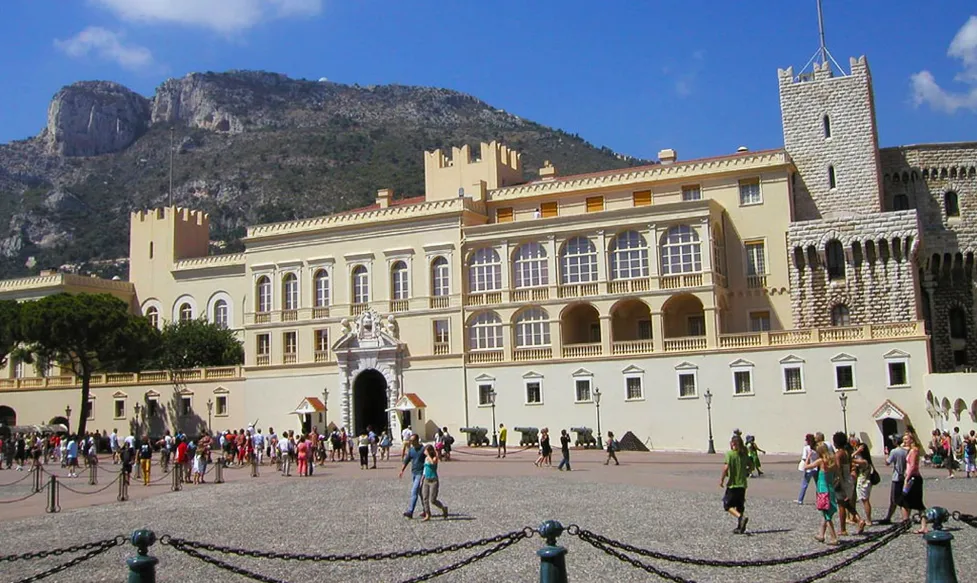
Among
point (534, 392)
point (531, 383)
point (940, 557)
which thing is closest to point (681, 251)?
point (531, 383)

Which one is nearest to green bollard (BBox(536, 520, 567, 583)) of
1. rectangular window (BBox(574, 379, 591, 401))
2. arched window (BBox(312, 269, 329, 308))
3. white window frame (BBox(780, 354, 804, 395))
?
white window frame (BBox(780, 354, 804, 395))

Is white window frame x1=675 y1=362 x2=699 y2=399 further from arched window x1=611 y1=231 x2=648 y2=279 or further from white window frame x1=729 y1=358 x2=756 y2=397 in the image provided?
arched window x1=611 y1=231 x2=648 y2=279

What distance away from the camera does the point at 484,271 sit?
48.9m

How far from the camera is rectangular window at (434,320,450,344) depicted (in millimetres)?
49406

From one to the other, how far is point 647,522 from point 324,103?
17008 cm

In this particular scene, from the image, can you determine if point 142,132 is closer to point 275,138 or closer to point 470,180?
point 275,138

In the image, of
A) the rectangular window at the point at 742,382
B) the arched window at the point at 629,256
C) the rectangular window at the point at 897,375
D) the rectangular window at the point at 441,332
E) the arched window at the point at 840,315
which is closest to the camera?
the rectangular window at the point at 897,375

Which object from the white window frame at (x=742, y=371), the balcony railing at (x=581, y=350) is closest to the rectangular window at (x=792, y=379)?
the white window frame at (x=742, y=371)

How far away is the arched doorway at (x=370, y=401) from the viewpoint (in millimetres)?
50344

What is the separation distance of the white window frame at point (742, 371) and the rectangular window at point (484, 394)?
1189cm

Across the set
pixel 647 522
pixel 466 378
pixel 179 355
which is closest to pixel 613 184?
pixel 466 378

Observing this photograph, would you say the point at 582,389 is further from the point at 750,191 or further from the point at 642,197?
the point at 750,191

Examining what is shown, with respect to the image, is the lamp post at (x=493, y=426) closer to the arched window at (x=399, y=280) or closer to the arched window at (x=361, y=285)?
the arched window at (x=399, y=280)

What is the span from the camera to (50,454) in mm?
46125
